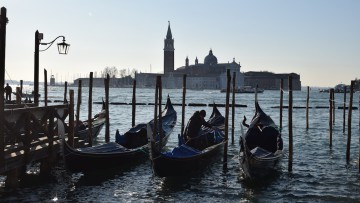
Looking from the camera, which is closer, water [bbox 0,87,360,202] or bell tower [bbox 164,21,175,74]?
water [bbox 0,87,360,202]

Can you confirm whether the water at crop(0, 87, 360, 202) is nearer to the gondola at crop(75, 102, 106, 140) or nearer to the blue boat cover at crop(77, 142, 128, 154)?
the blue boat cover at crop(77, 142, 128, 154)

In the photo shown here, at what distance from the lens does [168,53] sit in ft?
470

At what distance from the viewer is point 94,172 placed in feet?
34.5

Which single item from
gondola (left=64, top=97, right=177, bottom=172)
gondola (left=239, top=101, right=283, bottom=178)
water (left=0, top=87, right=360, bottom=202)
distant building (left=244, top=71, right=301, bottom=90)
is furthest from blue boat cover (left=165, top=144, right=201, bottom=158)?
distant building (left=244, top=71, right=301, bottom=90)

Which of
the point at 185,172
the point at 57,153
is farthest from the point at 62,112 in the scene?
the point at 185,172

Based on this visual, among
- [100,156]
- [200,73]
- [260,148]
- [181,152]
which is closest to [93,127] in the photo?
[100,156]

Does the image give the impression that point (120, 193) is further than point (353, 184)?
No

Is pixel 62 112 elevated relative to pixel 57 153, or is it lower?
elevated

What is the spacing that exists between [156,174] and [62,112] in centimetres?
249

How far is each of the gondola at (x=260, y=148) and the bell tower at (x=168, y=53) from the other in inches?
4949

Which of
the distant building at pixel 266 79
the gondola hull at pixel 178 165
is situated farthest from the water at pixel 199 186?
the distant building at pixel 266 79

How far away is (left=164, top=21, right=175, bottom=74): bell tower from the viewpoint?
13900 cm

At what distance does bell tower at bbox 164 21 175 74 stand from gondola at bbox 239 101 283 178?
12571cm

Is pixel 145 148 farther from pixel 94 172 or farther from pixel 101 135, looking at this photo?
pixel 101 135
